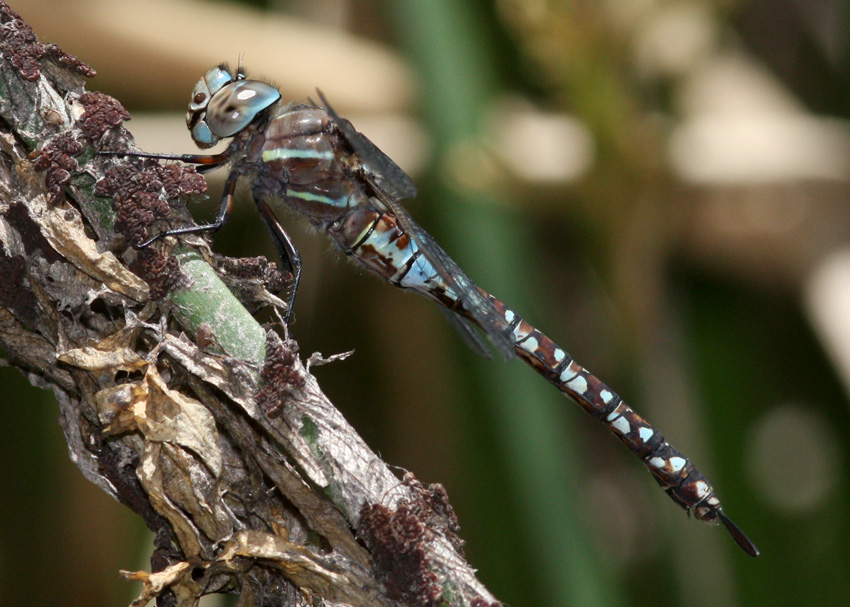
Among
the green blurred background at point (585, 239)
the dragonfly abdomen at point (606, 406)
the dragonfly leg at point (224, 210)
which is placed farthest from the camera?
the green blurred background at point (585, 239)

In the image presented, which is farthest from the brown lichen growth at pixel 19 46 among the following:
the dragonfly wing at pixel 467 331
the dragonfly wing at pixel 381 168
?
the dragonfly wing at pixel 467 331

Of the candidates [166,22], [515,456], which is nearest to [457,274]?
[515,456]

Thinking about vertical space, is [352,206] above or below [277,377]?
below

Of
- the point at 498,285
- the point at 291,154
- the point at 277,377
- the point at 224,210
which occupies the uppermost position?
the point at 277,377

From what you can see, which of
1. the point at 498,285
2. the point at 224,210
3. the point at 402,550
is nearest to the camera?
the point at 402,550

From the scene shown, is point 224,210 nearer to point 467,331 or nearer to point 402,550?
point 467,331

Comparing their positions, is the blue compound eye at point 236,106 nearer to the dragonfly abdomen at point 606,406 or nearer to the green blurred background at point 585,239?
the dragonfly abdomen at point 606,406

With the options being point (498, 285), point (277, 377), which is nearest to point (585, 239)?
point (498, 285)
